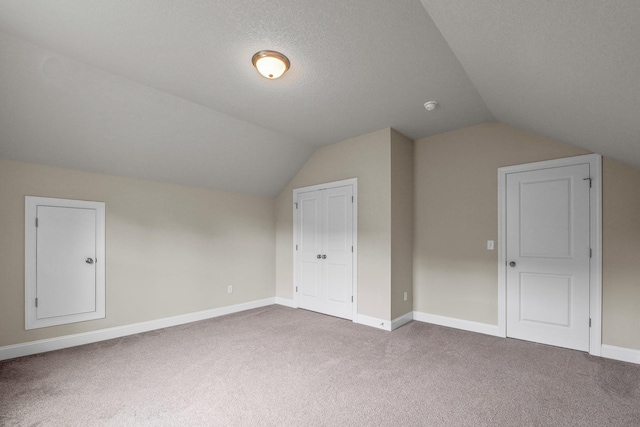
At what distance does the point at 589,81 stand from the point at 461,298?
117 inches

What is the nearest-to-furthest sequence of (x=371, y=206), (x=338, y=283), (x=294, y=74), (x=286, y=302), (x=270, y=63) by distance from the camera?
(x=270, y=63) → (x=294, y=74) → (x=371, y=206) → (x=338, y=283) → (x=286, y=302)

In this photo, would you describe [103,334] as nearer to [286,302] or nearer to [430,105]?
[286,302]

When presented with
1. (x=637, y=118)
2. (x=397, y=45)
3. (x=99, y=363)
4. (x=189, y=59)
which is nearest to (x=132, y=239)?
(x=99, y=363)

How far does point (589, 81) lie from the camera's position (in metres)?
1.83

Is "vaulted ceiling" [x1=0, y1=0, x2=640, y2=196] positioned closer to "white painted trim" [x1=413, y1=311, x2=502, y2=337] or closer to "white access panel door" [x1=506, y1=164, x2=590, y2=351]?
"white access panel door" [x1=506, y1=164, x2=590, y2=351]

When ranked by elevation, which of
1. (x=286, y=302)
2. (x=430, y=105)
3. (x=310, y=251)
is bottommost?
(x=286, y=302)

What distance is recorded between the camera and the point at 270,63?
2502 mm

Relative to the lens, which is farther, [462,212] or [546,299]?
[462,212]

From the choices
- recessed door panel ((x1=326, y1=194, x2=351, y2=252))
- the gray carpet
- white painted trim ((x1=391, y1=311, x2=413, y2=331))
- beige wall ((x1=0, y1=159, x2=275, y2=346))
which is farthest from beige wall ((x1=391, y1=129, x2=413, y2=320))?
beige wall ((x1=0, y1=159, x2=275, y2=346))

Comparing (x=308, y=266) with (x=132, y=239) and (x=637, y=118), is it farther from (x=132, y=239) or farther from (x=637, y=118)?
(x=637, y=118)

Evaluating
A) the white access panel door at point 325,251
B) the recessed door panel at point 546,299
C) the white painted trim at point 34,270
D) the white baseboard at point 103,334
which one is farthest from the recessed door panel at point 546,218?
the white painted trim at point 34,270

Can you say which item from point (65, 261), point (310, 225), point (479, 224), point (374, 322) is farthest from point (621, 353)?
point (65, 261)

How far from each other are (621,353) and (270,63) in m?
4.28

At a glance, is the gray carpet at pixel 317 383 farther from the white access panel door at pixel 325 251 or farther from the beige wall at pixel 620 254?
the white access panel door at pixel 325 251
